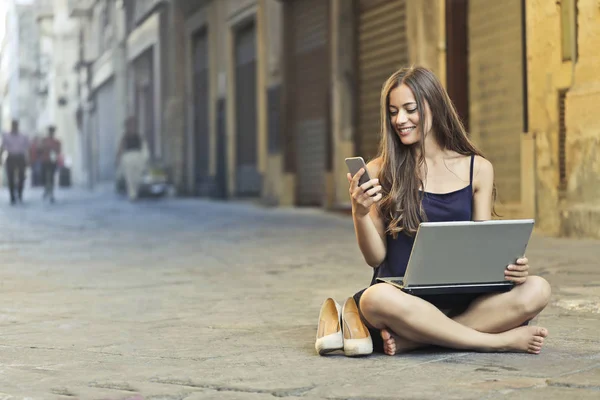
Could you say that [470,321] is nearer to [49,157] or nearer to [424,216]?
[424,216]

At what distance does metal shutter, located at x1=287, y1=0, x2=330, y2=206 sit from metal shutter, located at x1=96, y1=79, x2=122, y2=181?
19.7 m

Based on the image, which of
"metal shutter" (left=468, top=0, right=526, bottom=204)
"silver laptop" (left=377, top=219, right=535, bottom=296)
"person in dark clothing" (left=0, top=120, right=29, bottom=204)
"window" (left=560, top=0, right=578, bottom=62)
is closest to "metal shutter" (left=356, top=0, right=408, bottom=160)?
"metal shutter" (left=468, top=0, right=526, bottom=204)

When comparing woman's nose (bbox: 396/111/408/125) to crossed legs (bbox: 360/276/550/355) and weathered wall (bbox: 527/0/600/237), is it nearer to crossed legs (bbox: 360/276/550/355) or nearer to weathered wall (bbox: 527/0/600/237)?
crossed legs (bbox: 360/276/550/355)

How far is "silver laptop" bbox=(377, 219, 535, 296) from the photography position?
3.33 m

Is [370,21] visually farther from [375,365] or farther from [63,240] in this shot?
[375,365]

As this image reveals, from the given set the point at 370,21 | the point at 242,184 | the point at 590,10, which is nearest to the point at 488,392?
the point at 590,10

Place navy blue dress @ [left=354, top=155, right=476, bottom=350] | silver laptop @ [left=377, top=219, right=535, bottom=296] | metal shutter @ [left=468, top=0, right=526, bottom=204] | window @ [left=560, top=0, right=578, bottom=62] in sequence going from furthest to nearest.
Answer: metal shutter @ [left=468, top=0, right=526, bottom=204] < window @ [left=560, top=0, right=578, bottom=62] < navy blue dress @ [left=354, top=155, right=476, bottom=350] < silver laptop @ [left=377, top=219, right=535, bottom=296]

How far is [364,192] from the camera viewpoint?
3.45 meters

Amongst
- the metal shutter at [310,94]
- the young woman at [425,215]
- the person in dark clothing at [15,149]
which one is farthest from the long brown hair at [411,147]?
the person in dark clothing at [15,149]

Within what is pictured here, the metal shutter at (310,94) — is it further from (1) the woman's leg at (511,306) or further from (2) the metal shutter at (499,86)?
(1) the woman's leg at (511,306)

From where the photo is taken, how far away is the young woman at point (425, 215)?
3.54 meters

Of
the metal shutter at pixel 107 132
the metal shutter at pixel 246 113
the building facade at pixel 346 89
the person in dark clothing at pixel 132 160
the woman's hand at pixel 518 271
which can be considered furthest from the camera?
the metal shutter at pixel 107 132

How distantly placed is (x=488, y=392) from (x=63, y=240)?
8.32 meters

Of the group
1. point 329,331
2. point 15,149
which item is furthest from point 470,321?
point 15,149
